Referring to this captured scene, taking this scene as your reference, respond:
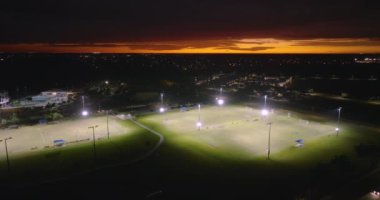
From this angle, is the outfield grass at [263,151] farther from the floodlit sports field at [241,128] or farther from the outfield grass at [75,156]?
the outfield grass at [75,156]

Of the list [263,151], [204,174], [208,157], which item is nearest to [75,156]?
[208,157]

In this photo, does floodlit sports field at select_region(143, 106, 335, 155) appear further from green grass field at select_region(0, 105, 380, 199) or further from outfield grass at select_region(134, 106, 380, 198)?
green grass field at select_region(0, 105, 380, 199)

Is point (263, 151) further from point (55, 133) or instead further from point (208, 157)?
point (55, 133)

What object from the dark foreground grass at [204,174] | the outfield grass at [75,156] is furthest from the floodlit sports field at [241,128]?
the outfield grass at [75,156]

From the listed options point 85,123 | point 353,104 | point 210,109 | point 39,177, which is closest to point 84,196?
point 39,177

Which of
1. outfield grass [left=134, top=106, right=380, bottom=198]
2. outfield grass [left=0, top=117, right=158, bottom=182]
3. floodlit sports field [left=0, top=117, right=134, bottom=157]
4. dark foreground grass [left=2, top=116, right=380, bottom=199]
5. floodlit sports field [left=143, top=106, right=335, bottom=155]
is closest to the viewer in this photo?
dark foreground grass [left=2, top=116, right=380, bottom=199]

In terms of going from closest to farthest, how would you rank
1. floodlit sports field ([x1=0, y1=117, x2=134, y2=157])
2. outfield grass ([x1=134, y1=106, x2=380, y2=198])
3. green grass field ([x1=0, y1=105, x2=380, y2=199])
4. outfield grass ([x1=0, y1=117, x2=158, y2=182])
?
1. green grass field ([x1=0, y1=105, x2=380, y2=199])
2. outfield grass ([x1=134, y1=106, x2=380, y2=198])
3. outfield grass ([x1=0, y1=117, x2=158, y2=182])
4. floodlit sports field ([x1=0, y1=117, x2=134, y2=157])

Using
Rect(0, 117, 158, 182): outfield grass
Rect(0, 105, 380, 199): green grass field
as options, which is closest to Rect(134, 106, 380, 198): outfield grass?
Rect(0, 105, 380, 199): green grass field
